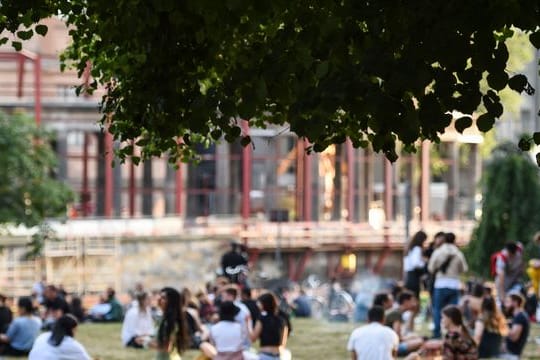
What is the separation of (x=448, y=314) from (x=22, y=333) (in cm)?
778

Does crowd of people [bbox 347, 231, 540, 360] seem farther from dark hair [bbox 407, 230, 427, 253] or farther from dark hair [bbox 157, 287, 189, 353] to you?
dark hair [bbox 157, 287, 189, 353]

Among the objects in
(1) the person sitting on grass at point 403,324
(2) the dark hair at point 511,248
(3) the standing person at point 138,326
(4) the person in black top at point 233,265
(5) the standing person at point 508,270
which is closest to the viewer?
(1) the person sitting on grass at point 403,324

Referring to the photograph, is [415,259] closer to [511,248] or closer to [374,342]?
[511,248]

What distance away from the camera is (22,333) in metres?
22.4

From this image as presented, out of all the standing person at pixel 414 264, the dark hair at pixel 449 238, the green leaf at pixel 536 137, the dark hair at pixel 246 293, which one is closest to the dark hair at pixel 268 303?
the dark hair at pixel 449 238

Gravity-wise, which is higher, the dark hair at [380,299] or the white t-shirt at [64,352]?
the dark hair at [380,299]

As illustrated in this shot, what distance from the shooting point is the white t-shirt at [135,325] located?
2312 cm

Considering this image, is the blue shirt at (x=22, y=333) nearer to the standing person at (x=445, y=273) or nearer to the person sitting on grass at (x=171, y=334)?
the standing person at (x=445, y=273)

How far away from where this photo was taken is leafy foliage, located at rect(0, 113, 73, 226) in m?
41.2

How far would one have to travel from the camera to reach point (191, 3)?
336 inches

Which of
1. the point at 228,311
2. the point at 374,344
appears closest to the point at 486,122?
the point at 374,344

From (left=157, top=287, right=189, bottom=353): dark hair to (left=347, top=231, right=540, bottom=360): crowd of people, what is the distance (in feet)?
5.62

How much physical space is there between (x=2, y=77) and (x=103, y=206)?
6807 millimetres

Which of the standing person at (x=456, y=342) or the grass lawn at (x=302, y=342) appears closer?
the standing person at (x=456, y=342)
